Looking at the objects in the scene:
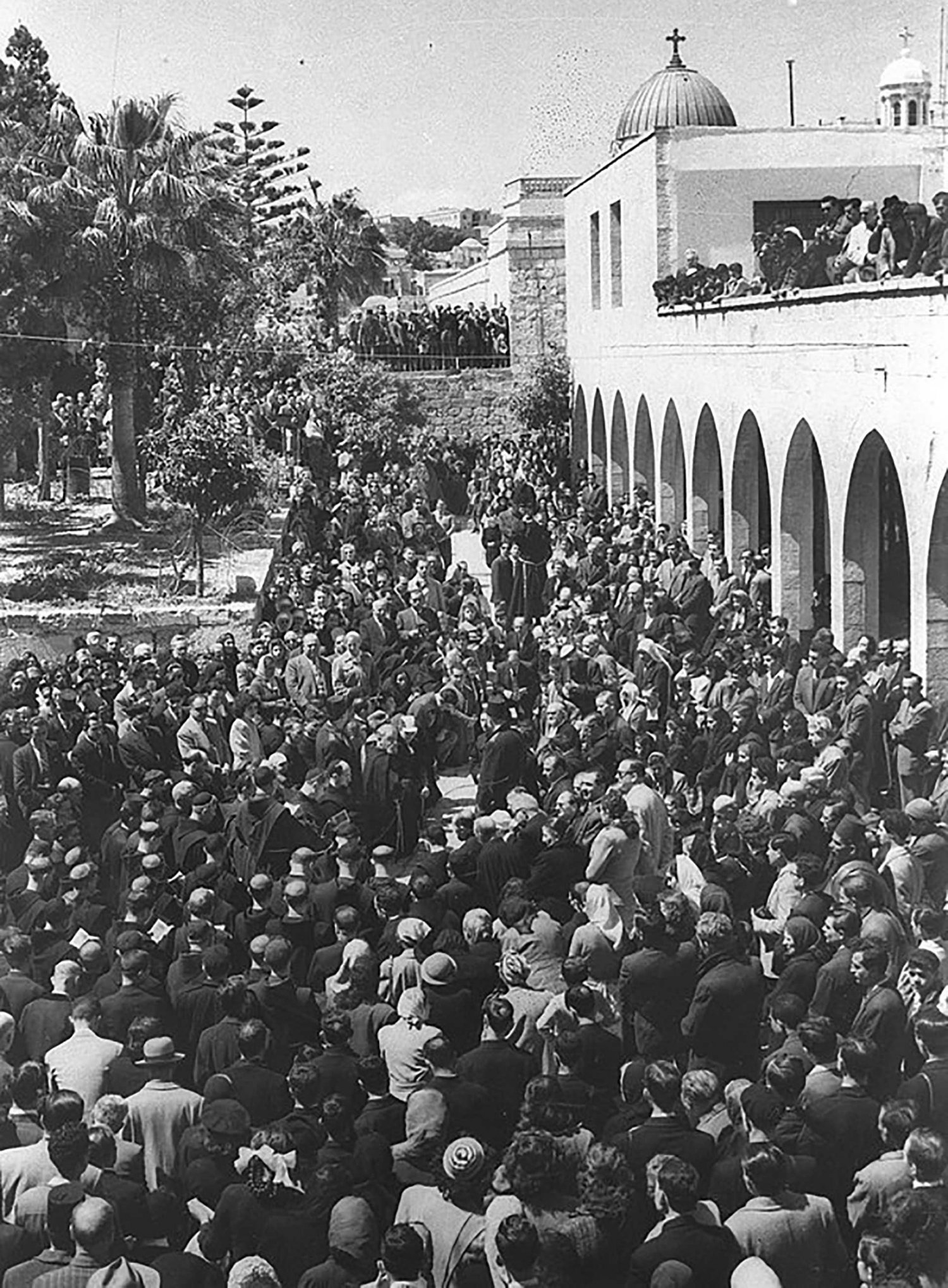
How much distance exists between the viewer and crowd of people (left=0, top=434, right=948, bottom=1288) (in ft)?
17.0

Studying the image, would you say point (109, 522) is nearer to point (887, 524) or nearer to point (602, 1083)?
point (887, 524)

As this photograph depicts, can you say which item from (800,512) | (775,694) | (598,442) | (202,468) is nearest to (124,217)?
(202,468)

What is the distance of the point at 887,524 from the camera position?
21.4 m

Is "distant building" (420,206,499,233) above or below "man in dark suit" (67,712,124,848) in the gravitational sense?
above

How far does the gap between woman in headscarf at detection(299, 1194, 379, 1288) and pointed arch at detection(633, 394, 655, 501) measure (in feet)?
74.2

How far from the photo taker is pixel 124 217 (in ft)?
77.8

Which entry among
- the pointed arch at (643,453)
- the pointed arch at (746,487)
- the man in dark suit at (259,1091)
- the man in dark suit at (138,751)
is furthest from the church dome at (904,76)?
the man in dark suit at (259,1091)

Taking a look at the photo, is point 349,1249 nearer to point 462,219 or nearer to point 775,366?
point 775,366

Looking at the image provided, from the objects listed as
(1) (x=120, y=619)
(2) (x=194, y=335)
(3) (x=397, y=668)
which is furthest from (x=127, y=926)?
(2) (x=194, y=335)

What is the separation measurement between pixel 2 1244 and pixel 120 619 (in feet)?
45.6

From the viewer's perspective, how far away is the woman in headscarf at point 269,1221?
5133mm

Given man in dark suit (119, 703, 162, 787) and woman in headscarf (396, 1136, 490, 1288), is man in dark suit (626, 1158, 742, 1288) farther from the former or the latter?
man in dark suit (119, 703, 162, 787)

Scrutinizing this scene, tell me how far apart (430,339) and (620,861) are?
29.3 metres

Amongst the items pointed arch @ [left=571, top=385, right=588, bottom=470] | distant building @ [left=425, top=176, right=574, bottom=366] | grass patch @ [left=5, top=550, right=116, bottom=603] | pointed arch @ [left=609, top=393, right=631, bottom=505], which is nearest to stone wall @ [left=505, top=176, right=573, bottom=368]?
distant building @ [left=425, top=176, right=574, bottom=366]
